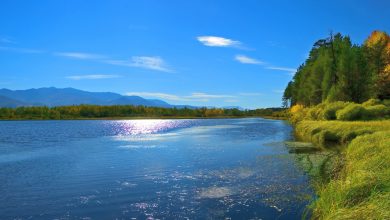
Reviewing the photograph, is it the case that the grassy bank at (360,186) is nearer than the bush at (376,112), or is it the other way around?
the grassy bank at (360,186)

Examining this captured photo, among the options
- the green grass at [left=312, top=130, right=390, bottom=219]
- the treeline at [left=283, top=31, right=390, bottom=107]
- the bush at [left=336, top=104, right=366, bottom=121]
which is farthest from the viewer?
the treeline at [left=283, top=31, right=390, bottom=107]

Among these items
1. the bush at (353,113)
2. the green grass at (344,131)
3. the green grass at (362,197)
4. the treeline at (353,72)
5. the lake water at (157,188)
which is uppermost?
the treeline at (353,72)

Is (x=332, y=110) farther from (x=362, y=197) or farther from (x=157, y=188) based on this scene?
(x=362, y=197)

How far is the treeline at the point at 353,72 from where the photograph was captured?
6738 cm

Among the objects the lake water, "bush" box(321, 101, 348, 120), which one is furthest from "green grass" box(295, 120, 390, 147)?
"bush" box(321, 101, 348, 120)

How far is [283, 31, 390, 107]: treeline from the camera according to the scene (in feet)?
221

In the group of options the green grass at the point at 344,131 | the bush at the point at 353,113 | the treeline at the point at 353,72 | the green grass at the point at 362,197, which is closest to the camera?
the green grass at the point at 362,197

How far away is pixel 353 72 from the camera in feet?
220

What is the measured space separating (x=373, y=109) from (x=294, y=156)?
930 inches

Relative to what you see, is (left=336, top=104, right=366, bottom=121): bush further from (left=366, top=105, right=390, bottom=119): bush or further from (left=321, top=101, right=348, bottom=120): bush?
(left=321, top=101, right=348, bottom=120): bush

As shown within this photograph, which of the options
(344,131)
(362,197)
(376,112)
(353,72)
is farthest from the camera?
(353,72)

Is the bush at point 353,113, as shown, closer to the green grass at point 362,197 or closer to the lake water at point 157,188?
the lake water at point 157,188

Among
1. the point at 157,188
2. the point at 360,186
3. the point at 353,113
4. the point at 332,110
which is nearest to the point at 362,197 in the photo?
the point at 360,186

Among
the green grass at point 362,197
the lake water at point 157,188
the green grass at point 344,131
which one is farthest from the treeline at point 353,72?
the green grass at point 362,197
